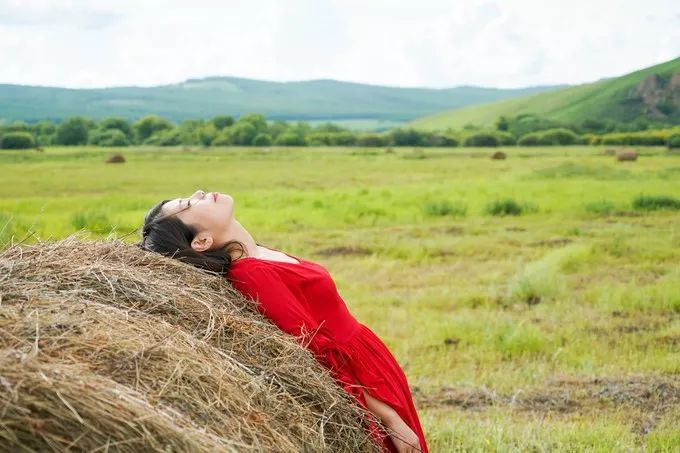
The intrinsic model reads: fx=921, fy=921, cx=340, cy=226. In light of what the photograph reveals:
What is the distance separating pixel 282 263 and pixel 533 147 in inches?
2085

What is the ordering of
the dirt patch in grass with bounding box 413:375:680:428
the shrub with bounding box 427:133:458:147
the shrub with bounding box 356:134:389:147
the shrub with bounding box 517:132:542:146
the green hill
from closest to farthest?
the dirt patch in grass with bounding box 413:375:680:428 → the green hill → the shrub with bounding box 517:132:542:146 → the shrub with bounding box 427:133:458:147 → the shrub with bounding box 356:134:389:147

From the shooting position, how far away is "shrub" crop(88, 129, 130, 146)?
64.2 meters

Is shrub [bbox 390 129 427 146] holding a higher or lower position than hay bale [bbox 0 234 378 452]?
lower

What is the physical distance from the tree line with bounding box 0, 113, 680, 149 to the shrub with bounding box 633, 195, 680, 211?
31.3 metres

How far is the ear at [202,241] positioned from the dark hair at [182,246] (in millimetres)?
24

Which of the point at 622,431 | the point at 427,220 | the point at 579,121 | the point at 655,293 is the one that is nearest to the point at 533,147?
the point at 579,121

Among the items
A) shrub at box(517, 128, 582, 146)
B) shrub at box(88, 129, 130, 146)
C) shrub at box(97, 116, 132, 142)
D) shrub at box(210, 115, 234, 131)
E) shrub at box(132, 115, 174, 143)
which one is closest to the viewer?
shrub at box(517, 128, 582, 146)

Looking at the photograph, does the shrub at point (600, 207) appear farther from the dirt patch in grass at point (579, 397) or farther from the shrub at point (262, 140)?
the shrub at point (262, 140)

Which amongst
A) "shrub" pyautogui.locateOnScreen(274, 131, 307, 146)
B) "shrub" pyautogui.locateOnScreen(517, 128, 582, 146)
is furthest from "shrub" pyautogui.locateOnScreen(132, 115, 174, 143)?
"shrub" pyautogui.locateOnScreen(517, 128, 582, 146)

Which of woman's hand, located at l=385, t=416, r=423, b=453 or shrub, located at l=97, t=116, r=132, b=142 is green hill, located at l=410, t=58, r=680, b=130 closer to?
shrub, located at l=97, t=116, r=132, b=142

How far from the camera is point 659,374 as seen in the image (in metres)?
7.26

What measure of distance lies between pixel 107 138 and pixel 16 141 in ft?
51.2

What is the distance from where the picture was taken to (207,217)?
4.04 m

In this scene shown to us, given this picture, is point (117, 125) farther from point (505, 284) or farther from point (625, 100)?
point (505, 284)
